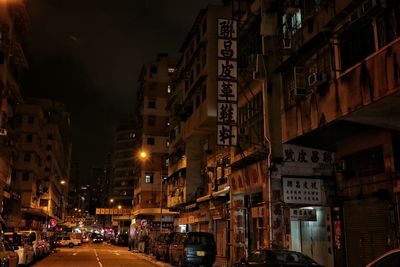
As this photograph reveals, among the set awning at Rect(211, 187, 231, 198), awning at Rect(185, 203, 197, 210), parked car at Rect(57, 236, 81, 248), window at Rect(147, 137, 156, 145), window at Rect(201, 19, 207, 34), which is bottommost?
parked car at Rect(57, 236, 81, 248)

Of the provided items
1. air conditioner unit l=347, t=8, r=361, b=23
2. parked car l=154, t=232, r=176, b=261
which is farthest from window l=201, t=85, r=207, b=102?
air conditioner unit l=347, t=8, r=361, b=23

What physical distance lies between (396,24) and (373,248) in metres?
7.67

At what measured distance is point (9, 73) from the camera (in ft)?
137

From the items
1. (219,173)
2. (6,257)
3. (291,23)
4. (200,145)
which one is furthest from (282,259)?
(200,145)

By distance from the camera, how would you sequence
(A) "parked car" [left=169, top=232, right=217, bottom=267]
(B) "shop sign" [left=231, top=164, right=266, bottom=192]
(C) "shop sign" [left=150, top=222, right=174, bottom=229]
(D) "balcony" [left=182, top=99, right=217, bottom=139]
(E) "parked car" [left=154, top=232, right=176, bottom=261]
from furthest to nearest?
1. (C) "shop sign" [left=150, top=222, right=174, bottom=229]
2. (D) "balcony" [left=182, top=99, right=217, bottom=139]
3. (E) "parked car" [left=154, top=232, right=176, bottom=261]
4. (A) "parked car" [left=169, top=232, right=217, bottom=267]
5. (B) "shop sign" [left=231, top=164, right=266, bottom=192]

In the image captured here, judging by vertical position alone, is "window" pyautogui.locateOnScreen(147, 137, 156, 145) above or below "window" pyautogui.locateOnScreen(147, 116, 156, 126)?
below

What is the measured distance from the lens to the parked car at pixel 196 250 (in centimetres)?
2361

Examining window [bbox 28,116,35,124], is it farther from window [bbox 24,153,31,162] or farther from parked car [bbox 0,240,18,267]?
parked car [bbox 0,240,18,267]

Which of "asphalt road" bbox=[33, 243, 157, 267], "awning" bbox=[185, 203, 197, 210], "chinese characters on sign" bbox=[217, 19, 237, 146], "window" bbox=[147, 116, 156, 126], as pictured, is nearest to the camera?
"chinese characters on sign" bbox=[217, 19, 237, 146]

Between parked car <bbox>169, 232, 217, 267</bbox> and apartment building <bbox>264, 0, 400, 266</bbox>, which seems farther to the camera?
parked car <bbox>169, 232, 217, 267</bbox>

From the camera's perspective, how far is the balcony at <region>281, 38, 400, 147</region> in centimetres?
1310

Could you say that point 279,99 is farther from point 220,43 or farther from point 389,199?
point 389,199

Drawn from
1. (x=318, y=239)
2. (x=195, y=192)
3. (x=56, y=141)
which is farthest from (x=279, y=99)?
(x=56, y=141)

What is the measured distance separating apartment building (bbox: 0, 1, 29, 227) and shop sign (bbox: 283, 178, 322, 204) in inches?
981
